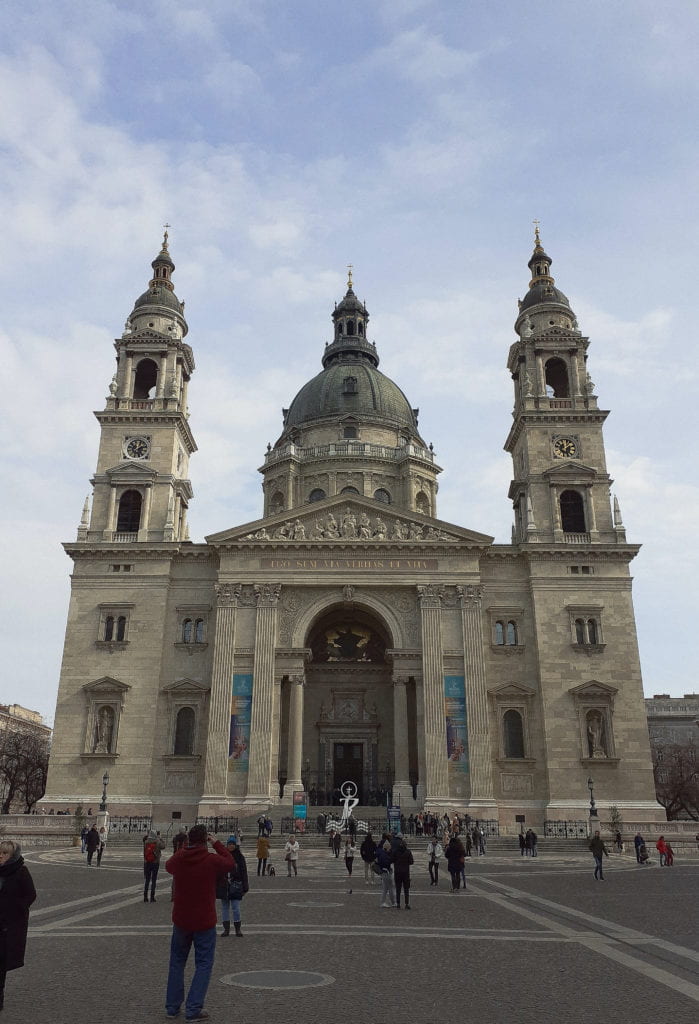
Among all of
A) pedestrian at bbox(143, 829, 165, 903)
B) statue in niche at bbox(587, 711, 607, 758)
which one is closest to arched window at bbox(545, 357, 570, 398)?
statue in niche at bbox(587, 711, 607, 758)

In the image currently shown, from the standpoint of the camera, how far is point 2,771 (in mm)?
76312

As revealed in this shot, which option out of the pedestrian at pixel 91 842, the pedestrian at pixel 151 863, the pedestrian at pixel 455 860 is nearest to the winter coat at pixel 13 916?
the pedestrian at pixel 151 863

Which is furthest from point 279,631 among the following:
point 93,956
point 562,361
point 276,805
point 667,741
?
point 667,741

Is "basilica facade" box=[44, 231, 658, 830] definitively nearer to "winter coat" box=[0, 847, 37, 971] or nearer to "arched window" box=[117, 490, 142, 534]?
"arched window" box=[117, 490, 142, 534]

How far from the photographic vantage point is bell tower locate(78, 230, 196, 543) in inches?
1971

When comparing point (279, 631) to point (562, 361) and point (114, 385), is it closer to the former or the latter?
point (114, 385)

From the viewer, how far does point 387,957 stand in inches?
435

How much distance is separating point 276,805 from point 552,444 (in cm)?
2703

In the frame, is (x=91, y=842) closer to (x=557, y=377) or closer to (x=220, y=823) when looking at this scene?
(x=220, y=823)

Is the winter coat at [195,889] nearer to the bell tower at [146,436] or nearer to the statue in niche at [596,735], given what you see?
the statue in niche at [596,735]

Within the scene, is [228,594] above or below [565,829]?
above

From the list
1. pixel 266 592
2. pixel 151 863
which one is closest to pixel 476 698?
pixel 266 592

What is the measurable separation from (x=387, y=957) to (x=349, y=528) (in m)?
37.5

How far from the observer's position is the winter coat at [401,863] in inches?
671
